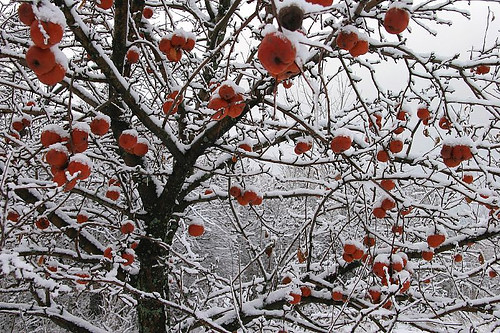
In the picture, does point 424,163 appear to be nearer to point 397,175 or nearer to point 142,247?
point 397,175

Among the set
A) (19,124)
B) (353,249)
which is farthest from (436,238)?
(19,124)

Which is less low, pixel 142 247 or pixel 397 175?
pixel 397 175

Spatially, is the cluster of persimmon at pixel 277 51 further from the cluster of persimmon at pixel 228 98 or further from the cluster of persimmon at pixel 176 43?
the cluster of persimmon at pixel 176 43

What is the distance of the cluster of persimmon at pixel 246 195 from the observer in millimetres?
3084

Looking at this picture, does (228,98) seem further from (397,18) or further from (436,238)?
(436,238)

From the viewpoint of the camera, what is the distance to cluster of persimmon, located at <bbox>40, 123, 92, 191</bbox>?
1.70 m

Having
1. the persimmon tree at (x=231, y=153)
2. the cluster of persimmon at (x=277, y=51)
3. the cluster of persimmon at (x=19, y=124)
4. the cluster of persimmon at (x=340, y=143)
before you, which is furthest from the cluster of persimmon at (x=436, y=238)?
the cluster of persimmon at (x=19, y=124)

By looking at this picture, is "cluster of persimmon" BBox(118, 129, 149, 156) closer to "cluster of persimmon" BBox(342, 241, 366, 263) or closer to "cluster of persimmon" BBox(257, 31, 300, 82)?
"cluster of persimmon" BBox(342, 241, 366, 263)

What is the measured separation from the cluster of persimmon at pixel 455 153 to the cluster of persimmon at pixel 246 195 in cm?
144

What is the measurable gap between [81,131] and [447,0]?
237 centimetres

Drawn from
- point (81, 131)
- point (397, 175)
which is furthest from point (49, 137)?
point (397, 175)

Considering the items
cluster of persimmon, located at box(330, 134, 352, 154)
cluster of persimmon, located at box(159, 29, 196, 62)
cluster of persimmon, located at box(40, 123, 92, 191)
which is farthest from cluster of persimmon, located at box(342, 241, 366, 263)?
cluster of persimmon, located at box(40, 123, 92, 191)

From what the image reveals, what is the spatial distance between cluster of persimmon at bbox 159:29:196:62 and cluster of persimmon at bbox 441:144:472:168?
1685mm

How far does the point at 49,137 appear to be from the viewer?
181 centimetres
